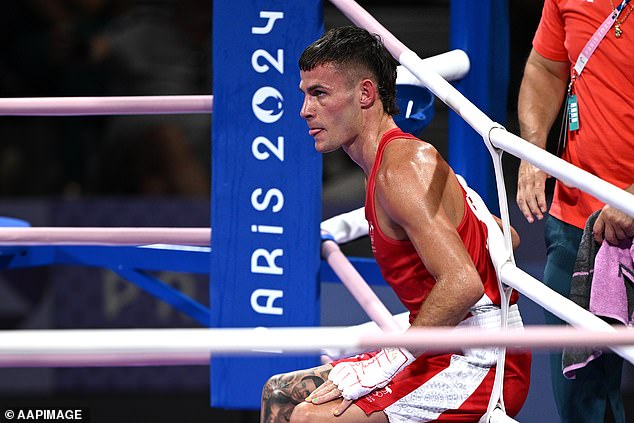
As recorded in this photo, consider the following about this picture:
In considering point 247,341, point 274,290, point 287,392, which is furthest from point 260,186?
point 247,341

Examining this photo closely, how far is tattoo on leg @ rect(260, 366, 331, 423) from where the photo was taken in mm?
1894

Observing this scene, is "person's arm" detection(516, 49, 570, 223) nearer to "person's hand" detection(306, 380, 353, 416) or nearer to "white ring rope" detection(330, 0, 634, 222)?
"white ring rope" detection(330, 0, 634, 222)

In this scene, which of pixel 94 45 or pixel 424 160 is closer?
pixel 424 160

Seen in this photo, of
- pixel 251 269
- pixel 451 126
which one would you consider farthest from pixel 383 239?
pixel 451 126

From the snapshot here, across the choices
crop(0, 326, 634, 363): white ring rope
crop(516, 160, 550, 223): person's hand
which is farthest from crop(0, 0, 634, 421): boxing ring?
crop(516, 160, 550, 223): person's hand

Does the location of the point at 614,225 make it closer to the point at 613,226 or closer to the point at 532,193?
the point at 613,226

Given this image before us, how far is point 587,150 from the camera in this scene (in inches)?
76.9

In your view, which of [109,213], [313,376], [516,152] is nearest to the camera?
[516,152]

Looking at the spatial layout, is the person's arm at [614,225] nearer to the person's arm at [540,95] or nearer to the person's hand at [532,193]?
the person's hand at [532,193]

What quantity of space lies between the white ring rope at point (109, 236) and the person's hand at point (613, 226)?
2.96ft

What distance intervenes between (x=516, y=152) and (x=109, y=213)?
2596mm

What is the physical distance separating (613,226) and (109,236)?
1119mm

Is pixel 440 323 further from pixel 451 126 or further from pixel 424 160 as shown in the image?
pixel 451 126

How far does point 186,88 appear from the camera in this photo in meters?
4.47
